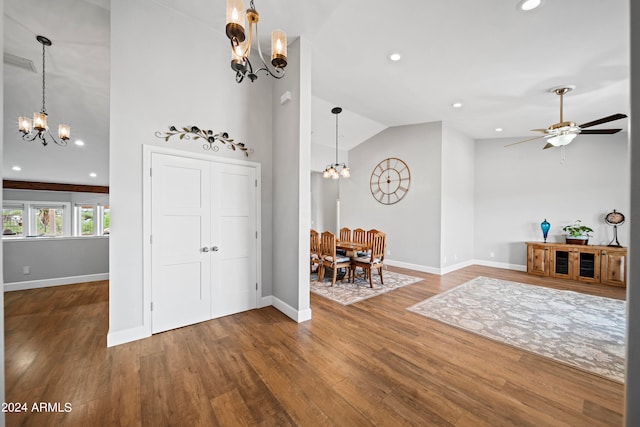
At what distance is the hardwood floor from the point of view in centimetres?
163

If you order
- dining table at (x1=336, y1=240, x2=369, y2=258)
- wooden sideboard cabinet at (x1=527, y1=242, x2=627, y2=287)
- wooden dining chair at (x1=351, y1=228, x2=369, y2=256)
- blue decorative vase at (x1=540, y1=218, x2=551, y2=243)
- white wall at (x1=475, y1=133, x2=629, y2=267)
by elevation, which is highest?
white wall at (x1=475, y1=133, x2=629, y2=267)

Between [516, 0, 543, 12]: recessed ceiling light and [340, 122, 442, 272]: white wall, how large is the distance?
3093 millimetres

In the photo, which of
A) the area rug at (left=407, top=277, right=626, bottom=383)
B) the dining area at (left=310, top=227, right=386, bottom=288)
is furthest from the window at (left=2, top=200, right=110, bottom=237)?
the area rug at (left=407, top=277, right=626, bottom=383)

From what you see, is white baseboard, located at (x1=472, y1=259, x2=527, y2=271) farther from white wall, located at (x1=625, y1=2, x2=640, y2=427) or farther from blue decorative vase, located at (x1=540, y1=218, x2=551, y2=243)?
white wall, located at (x1=625, y1=2, x2=640, y2=427)

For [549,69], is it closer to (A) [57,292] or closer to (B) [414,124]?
(B) [414,124]

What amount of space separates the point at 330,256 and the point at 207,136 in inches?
109

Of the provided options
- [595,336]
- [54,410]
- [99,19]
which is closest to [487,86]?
[595,336]

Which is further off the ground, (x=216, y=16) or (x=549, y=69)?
(x=216, y=16)

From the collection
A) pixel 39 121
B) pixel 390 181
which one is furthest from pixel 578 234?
pixel 39 121

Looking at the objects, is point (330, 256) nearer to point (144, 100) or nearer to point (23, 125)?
point (144, 100)

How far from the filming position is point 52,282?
4.30m

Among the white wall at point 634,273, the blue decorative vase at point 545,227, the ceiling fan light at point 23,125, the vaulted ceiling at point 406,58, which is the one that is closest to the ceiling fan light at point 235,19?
the vaulted ceiling at point 406,58

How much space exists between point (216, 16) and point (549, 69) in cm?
419

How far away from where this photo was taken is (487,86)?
3768mm
